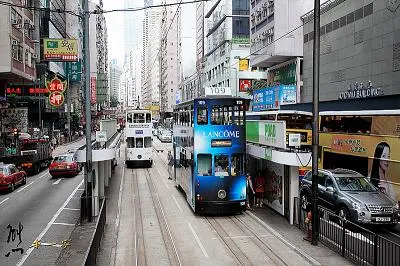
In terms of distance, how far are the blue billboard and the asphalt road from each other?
74.5 ft

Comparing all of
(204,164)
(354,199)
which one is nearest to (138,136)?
(204,164)

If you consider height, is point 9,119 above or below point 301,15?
below

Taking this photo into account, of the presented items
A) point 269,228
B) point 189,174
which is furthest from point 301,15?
point 269,228

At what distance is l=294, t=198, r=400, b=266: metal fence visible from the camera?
36.0 feet

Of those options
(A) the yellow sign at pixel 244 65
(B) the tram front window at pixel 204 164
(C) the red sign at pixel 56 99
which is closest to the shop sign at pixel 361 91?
(B) the tram front window at pixel 204 164

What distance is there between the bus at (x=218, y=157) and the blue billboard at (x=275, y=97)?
26724mm

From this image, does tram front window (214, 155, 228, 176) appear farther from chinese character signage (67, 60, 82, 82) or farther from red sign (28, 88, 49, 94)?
chinese character signage (67, 60, 82, 82)

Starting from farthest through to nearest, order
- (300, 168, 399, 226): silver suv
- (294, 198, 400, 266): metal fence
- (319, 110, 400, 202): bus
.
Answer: (319, 110, 400, 202): bus → (300, 168, 399, 226): silver suv → (294, 198, 400, 266): metal fence

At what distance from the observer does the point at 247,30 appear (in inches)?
2837

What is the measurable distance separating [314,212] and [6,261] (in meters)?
9.17

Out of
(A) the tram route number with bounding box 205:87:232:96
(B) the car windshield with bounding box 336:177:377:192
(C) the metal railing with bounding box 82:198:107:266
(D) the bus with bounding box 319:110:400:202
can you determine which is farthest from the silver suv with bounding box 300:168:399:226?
(A) the tram route number with bounding box 205:87:232:96

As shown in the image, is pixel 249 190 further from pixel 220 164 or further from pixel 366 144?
pixel 366 144

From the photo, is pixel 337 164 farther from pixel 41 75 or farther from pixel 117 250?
pixel 41 75

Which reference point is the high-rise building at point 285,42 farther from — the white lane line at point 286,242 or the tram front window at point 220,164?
the white lane line at point 286,242
